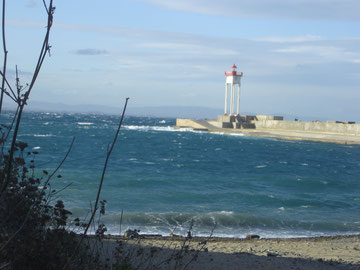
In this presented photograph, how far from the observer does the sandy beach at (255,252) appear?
7086 millimetres

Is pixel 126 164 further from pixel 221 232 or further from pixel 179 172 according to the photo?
pixel 221 232

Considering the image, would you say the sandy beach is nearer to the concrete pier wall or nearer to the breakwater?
the breakwater

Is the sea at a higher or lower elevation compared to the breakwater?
lower

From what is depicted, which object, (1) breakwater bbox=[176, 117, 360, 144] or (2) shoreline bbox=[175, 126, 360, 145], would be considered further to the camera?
(1) breakwater bbox=[176, 117, 360, 144]

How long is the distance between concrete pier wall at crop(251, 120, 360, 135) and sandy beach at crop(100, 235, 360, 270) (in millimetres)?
44061

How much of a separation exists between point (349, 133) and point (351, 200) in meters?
37.4

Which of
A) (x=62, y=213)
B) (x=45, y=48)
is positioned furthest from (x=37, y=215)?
(x=45, y=48)

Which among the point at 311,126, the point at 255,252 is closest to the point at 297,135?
the point at 311,126

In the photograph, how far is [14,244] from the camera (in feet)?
10.9

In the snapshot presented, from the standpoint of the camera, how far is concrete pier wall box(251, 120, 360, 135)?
53.2m

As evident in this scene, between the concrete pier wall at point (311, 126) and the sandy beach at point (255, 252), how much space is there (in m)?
44.1

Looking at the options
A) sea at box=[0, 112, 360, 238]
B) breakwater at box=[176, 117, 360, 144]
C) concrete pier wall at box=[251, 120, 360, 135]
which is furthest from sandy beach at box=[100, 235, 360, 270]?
concrete pier wall at box=[251, 120, 360, 135]

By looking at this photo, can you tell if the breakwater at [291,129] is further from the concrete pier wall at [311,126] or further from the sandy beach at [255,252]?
the sandy beach at [255,252]

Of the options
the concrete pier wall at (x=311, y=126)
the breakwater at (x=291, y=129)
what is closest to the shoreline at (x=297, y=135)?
the breakwater at (x=291, y=129)
